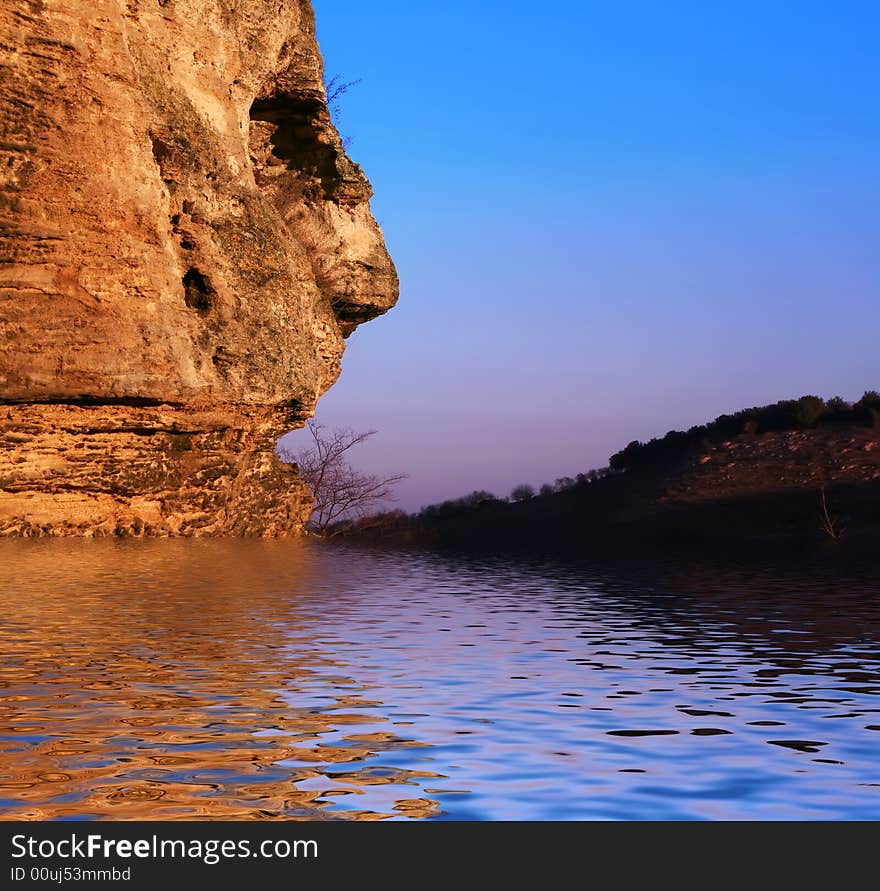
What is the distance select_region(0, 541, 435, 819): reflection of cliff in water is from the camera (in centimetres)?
439

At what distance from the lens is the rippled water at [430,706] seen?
175 inches

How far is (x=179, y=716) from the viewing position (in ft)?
19.8

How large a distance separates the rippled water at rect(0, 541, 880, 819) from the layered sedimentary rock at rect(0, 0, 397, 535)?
27.5ft

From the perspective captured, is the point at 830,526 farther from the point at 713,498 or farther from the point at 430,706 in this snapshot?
the point at 430,706

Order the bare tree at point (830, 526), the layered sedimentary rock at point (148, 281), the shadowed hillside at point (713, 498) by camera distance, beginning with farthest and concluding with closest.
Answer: the shadowed hillside at point (713, 498) < the bare tree at point (830, 526) < the layered sedimentary rock at point (148, 281)

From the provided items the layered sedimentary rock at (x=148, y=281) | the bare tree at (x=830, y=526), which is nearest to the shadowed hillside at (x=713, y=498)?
the bare tree at (x=830, y=526)

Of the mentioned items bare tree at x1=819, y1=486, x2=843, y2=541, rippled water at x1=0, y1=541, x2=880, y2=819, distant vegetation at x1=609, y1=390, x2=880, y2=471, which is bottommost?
bare tree at x1=819, y1=486, x2=843, y2=541

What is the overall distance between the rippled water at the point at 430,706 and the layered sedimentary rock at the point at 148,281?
27.5 feet

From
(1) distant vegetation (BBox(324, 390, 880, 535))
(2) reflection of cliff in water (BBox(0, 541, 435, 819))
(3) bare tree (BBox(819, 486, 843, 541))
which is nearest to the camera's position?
(2) reflection of cliff in water (BBox(0, 541, 435, 819))

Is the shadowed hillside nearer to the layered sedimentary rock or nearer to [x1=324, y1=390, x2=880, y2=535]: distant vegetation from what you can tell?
[x1=324, y1=390, x2=880, y2=535]: distant vegetation

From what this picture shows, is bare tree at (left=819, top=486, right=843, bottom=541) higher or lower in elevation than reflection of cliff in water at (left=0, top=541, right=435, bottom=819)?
lower

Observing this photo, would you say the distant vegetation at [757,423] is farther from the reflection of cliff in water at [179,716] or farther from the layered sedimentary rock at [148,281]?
the reflection of cliff in water at [179,716]

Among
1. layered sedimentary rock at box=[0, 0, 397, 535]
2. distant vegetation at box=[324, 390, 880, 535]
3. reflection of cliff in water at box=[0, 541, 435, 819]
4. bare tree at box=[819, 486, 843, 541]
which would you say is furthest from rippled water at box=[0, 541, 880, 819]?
distant vegetation at box=[324, 390, 880, 535]
